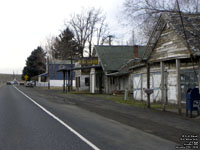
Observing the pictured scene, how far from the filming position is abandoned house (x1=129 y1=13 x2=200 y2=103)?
16.5m

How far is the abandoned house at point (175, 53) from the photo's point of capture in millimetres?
16453

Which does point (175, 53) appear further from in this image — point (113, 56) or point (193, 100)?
point (113, 56)

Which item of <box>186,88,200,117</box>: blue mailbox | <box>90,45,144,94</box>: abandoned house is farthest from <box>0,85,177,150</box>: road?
<box>90,45,144,94</box>: abandoned house

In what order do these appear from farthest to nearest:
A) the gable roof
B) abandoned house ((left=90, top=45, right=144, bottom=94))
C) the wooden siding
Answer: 1. abandoned house ((left=90, top=45, right=144, bottom=94))
2. the wooden siding
3. the gable roof

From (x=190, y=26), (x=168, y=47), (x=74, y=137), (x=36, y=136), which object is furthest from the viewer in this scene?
(x=168, y=47)

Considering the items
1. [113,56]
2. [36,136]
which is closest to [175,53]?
[36,136]

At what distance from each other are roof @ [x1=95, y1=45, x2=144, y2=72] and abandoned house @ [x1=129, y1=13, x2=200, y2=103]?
1485 centimetres

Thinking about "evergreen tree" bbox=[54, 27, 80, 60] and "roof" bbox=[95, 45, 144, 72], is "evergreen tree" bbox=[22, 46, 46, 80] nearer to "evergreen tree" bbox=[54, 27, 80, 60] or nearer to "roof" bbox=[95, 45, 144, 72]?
"evergreen tree" bbox=[54, 27, 80, 60]

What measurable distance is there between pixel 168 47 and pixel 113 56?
75.5ft

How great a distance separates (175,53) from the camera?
18391 mm

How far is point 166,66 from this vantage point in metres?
23.0

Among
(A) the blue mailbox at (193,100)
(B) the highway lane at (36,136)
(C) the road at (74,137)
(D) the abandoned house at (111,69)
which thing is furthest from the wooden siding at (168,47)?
(D) the abandoned house at (111,69)

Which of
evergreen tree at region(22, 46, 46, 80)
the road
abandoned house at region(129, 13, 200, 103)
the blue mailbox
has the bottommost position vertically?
the road

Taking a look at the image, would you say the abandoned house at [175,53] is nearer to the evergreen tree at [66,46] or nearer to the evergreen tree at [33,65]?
the evergreen tree at [66,46]
